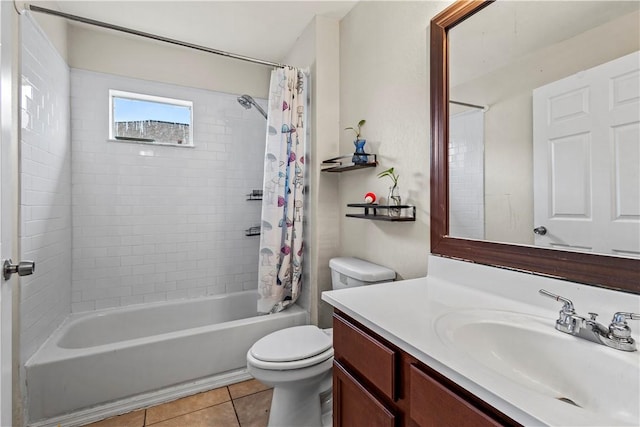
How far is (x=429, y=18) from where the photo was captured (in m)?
1.41

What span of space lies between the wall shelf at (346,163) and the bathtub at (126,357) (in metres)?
1.08

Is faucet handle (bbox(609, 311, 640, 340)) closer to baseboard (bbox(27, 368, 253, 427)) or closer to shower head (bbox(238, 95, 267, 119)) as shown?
baseboard (bbox(27, 368, 253, 427))

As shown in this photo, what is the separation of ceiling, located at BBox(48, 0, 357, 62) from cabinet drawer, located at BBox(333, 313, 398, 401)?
1991 mm

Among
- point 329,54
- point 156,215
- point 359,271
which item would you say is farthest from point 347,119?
point 156,215

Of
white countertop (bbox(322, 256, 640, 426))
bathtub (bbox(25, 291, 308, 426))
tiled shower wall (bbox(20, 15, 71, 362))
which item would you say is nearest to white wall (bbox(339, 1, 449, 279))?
white countertop (bbox(322, 256, 640, 426))

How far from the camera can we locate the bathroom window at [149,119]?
2373 mm

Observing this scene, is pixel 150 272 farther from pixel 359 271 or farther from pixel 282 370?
pixel 359 271

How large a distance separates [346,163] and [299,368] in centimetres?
129

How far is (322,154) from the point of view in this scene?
2129mm

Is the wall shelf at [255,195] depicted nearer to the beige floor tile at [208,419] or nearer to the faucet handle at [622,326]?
the beige floor tile at [208,419]

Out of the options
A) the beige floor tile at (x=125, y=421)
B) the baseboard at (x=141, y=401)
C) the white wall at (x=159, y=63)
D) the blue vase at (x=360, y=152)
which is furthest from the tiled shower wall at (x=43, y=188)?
the blue vase at (x=360, y=152)

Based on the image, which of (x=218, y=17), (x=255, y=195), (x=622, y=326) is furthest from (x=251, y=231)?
(x=622, y=326)

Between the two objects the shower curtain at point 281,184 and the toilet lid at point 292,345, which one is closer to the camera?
the toilet lid at point 292,345

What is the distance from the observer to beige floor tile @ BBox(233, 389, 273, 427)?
1.64 m
